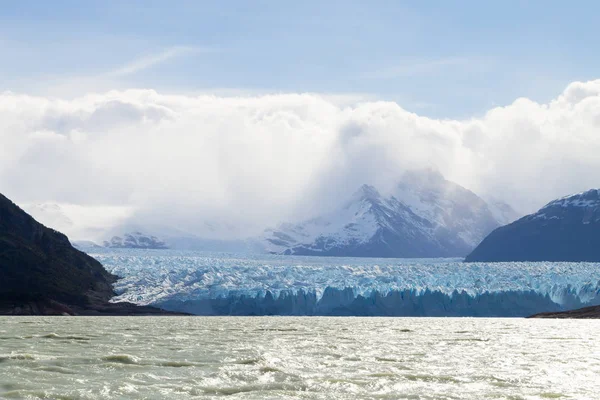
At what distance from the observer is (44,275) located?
10831 cm

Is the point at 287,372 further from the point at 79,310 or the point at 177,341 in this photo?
the point at 79,310

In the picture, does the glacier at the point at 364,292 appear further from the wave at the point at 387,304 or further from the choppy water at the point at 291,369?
the choppy water at the point at 291,369

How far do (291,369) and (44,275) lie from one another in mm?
90262

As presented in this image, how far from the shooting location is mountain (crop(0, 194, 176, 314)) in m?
94.8

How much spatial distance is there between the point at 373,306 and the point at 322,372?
237ft

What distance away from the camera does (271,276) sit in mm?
95812

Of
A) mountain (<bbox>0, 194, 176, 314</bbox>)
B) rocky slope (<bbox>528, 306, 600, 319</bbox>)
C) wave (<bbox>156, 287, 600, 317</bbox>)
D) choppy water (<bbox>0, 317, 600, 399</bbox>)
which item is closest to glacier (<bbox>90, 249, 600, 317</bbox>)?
wave (<bbox>156, 287, 600, 317</bbox>)

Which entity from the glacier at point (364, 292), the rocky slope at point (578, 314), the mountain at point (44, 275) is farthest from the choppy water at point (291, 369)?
the mountain at point (44, 275)

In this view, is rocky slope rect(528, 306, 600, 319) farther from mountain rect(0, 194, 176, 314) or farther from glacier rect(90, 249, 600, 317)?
mountain rect(0, 194, 176, 314)

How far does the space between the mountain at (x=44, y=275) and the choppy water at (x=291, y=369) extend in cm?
5820

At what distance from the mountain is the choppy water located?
5820 centimetres

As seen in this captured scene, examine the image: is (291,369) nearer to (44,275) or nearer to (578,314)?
(578,314)

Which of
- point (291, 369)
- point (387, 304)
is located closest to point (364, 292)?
point (387, 304)

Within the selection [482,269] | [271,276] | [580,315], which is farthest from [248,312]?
[580,315]
